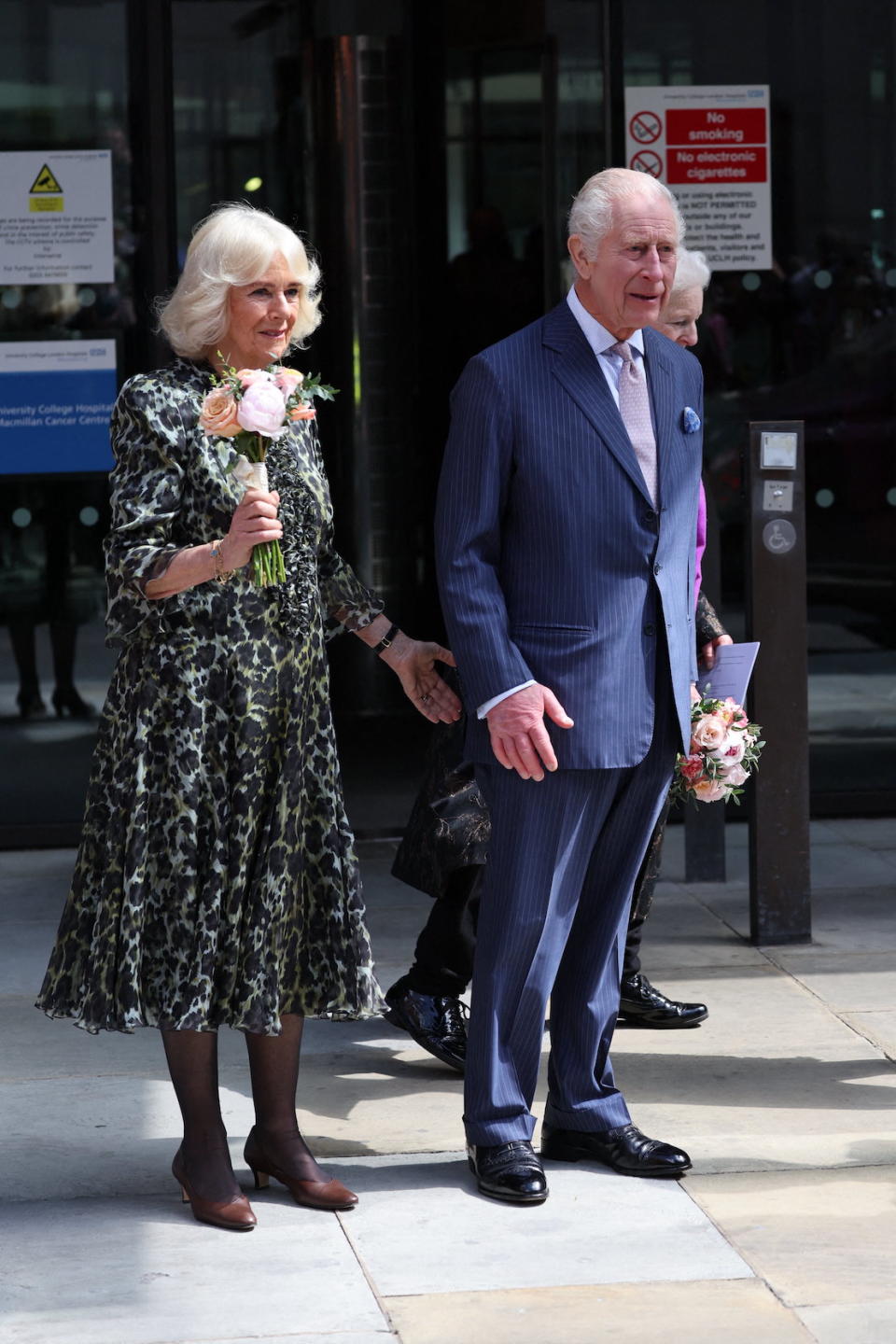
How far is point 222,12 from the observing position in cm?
798

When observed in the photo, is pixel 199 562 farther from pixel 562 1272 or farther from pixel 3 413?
pixel 3 413

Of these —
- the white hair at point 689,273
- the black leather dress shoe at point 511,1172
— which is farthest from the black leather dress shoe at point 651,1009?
the white hair at point 689,273

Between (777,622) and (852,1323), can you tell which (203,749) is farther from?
(777,622)

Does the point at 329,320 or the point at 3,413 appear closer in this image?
A: the point at 3,413

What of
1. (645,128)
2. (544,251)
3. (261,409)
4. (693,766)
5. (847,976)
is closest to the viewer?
(261,409)

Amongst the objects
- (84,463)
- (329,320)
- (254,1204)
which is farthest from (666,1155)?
(329,320)

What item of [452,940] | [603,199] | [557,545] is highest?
[603,199]

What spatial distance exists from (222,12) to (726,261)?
85.8 inches

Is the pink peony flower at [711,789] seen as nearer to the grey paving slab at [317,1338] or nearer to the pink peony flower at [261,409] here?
the pink peony flower at [261,409]

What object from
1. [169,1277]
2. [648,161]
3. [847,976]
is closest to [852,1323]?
[169,1277]

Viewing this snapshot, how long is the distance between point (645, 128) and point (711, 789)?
3463mm

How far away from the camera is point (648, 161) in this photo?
7402mm

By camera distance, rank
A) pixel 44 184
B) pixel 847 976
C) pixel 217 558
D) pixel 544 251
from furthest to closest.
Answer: pixel 544 251 < pixel 44 184 < pixel 847 976 < pixel 217 558

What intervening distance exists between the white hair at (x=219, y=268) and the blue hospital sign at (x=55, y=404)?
3.24m
